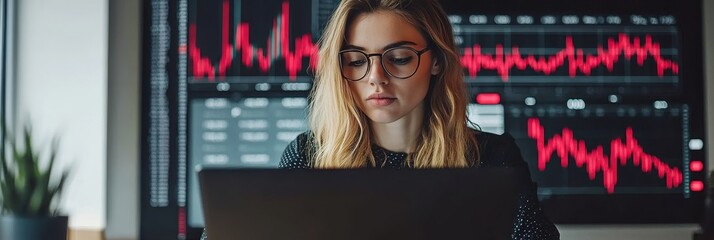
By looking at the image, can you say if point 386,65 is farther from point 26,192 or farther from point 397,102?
point 26,192

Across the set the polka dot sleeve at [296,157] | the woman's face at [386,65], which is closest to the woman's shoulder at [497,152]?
the woman's face at [386,65]

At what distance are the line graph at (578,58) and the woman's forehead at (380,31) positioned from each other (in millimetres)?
1341

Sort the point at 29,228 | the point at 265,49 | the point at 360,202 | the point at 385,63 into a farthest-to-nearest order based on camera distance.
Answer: the point at 265,49 < the point at 385,63 < the point at 29,228 < the point at 360,202

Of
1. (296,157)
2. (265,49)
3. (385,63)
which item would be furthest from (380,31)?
(265,49)

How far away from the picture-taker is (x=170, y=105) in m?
3.03

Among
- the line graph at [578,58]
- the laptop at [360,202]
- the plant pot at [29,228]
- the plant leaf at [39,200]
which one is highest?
the line graph at [578,58]

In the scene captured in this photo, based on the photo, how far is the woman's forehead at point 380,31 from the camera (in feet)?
5.72

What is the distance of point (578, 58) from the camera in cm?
310

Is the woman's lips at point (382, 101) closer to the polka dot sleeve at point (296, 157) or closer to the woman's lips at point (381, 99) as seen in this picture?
the woman's lips at point (381, 99)

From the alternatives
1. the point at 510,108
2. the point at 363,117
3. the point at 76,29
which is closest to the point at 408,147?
the point at 363,117

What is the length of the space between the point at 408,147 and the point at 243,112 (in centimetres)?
136

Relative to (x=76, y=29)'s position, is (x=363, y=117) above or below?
below

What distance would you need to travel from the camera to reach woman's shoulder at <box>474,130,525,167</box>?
1791 mm

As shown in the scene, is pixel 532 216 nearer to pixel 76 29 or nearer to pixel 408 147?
pixel 408 147
